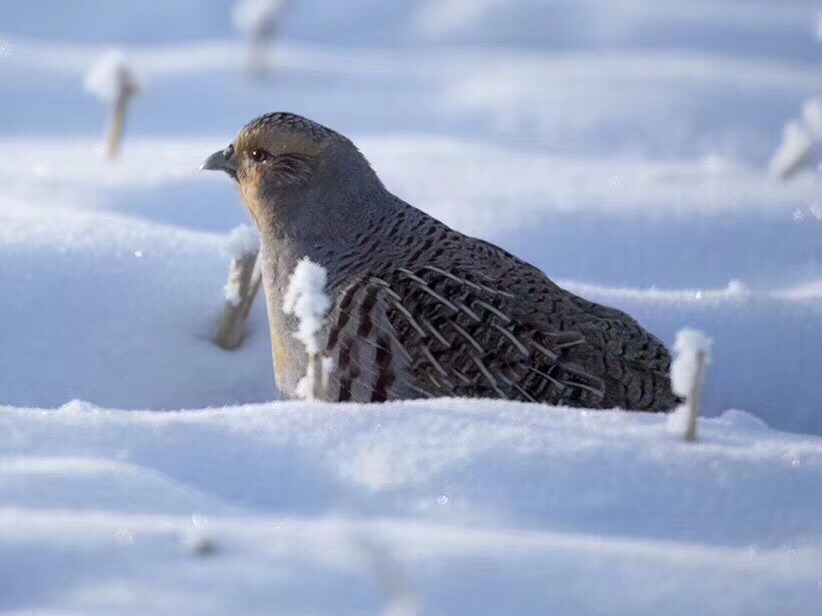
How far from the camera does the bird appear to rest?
236 centimetres

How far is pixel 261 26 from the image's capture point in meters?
5.38

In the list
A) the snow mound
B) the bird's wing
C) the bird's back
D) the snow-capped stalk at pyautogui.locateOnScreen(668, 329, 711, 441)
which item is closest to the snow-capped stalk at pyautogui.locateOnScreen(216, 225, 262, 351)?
the bird's back

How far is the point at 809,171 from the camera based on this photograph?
4.11 meters

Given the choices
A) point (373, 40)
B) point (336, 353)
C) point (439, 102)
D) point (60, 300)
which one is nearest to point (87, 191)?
point (60, 300)

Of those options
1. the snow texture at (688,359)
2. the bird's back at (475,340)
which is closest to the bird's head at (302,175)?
the bird's back at (475,340)

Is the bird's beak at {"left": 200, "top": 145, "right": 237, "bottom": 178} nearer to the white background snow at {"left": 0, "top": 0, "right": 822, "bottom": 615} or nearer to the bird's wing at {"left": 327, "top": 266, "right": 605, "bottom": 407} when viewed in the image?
the white background snow at {"left": 0, "top": 0, "right": 822, "bottom": 615}

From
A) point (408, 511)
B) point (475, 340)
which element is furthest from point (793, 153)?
point (408, 511)

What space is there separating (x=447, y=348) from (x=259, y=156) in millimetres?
695

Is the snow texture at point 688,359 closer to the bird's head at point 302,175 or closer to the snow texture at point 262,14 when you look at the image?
the bird's head at point 302,175

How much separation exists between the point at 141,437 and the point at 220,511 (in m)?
0.21

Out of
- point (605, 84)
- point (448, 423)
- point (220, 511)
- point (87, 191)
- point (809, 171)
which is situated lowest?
point (220, 511)

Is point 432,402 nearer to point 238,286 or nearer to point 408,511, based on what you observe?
point 408,511

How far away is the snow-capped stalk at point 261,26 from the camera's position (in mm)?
5258

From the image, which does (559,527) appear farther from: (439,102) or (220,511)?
(439,102)
